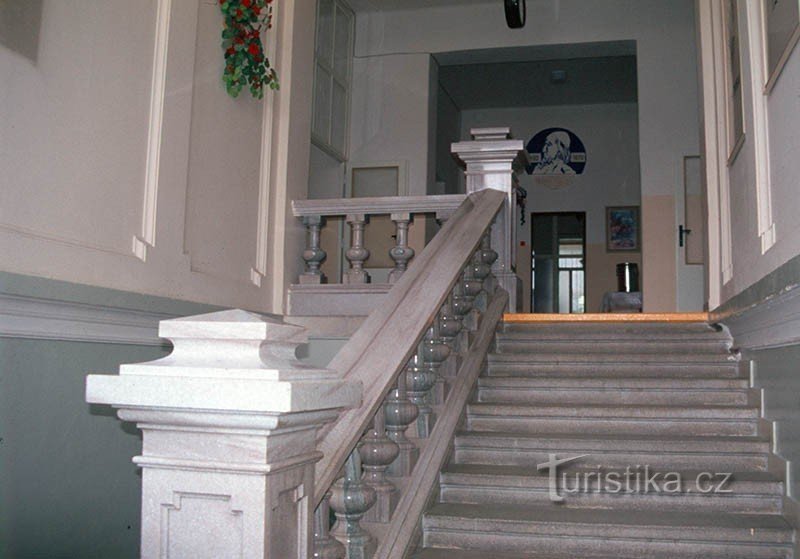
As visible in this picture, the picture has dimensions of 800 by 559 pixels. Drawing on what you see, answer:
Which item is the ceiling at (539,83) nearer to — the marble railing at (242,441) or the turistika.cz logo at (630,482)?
the turistika.cz logo at (630,482)

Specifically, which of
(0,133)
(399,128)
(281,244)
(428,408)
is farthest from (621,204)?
(0,133)

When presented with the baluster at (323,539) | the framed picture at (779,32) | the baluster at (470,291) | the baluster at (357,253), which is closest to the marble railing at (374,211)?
the baluster at (357,253)

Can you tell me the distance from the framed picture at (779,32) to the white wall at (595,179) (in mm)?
8624

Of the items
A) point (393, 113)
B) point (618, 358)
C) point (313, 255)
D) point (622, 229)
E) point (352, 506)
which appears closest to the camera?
point (352, 506)

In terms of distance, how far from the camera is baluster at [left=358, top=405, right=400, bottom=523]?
2.34 m

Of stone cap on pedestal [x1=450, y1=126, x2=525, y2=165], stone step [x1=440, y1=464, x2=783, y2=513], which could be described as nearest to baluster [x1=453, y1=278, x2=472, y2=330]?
stone step [x1=440, y1=464, x2=783, y2=513]

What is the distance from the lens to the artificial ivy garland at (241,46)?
4.30 meters

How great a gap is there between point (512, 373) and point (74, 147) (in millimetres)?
2225

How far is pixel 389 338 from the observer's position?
2.54m

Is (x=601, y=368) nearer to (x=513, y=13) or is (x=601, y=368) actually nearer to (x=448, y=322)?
(x=448, y=322)

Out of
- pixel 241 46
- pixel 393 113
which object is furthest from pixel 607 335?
pixel 393 113

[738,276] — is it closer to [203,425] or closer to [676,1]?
[203,425]

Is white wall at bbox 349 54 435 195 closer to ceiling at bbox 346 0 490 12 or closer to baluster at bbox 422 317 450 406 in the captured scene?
ceiling at bbox 346 0 490 12

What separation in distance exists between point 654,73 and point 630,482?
19.4 feet
